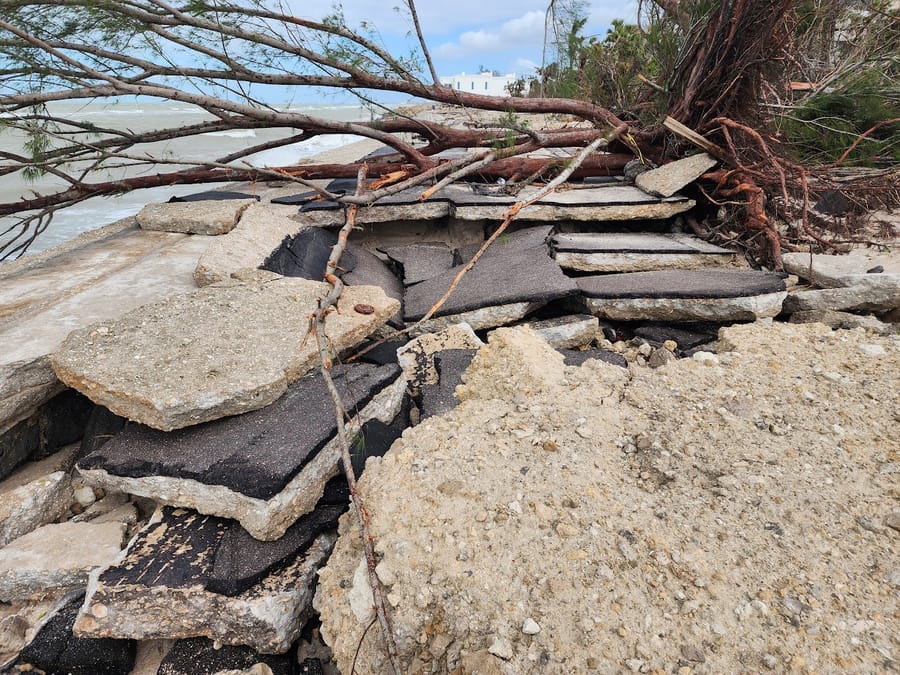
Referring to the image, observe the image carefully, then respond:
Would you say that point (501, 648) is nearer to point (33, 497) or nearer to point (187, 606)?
point (187, 606)

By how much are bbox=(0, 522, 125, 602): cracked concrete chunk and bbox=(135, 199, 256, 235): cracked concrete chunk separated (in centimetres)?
201

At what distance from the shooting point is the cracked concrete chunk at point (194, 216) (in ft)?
10.4

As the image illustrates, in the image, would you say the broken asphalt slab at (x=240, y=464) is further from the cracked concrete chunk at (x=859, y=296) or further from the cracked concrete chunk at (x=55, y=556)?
the cracked concrete chunk at (x=859, y=296)

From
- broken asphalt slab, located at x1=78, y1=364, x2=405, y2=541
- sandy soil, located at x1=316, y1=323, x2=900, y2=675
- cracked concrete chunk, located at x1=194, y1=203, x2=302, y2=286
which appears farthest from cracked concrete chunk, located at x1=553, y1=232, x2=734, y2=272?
broken asphalt slab, located at x1=78, y1=364, x2=405, y2=541

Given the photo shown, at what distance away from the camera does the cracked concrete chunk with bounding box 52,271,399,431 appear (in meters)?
1.55

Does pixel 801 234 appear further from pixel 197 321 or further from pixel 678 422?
pixel 197 321

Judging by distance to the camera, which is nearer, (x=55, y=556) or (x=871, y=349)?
(x=55, y=556)

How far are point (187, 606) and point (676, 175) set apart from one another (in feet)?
11.5

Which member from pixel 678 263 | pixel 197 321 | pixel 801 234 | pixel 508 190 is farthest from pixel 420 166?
pixel 801 234

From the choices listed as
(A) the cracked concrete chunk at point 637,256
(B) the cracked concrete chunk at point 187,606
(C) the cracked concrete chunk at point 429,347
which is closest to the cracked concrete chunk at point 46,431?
(B) the cracked concrete chunk at point 187,606

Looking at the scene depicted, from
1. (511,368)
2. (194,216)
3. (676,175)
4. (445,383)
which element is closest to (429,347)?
(445,383)

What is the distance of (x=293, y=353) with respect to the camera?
1.77 metres

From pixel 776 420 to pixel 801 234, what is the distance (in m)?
2.35

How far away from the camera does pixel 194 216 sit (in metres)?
3.26
